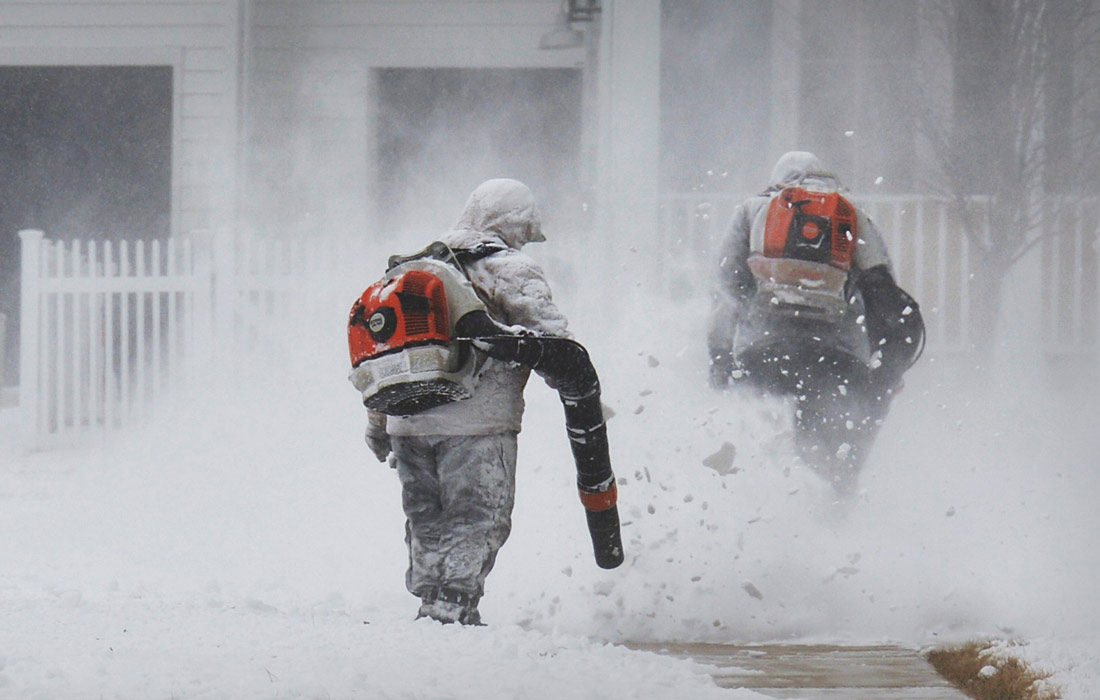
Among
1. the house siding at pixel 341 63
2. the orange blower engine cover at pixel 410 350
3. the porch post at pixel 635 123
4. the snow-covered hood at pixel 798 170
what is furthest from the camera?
the house siding at pixel 341 63

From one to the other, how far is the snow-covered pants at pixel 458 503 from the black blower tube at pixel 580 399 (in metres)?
0.22

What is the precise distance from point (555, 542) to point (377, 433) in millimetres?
1720

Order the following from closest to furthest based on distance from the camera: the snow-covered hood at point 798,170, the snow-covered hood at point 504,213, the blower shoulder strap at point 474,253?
the blower shoulder strap at point 474,253 < the snow-covered hood at point 504,213 < the snow-covered hood at point 798,170

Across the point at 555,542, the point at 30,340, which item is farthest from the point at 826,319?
the point at 30,340

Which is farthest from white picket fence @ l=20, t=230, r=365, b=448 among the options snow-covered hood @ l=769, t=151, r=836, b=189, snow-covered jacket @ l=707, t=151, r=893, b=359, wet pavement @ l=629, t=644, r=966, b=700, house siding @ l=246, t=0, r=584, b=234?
wet pavement @ l=629, t=644, r=966, b=700

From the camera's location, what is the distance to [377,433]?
402cm

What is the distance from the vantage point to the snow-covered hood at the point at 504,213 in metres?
3.91

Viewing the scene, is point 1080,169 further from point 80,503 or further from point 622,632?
point 80,503

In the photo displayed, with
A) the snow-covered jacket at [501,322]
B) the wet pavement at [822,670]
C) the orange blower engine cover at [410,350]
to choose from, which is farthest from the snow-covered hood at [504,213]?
the wet pavement at [822,670]

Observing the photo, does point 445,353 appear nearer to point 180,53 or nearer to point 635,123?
point 635,123

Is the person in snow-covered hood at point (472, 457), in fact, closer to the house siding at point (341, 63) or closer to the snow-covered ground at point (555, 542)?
the snow-covered ground at point (555, 542)

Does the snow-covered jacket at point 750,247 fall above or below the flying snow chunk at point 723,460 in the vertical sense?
above

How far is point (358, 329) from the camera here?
3.70m

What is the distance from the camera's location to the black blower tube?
361 centimetres
